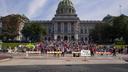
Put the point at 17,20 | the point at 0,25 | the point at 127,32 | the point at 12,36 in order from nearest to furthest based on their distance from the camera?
the point at 127,32, the point at 12,36, the point at 17,20, the point at 0,25

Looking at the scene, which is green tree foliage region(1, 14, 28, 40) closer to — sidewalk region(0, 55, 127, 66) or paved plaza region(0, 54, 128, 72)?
sidewalk region(0, 55, 127, 66)

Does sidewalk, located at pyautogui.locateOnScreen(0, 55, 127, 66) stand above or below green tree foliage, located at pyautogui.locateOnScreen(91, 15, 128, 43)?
below

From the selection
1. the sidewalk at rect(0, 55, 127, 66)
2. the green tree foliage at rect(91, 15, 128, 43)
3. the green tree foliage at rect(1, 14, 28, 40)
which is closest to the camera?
the sidewalk at rect(0, 55, 127, 66)

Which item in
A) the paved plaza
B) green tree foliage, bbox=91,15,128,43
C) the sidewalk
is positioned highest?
green tree foliage, bbox=91,15,128,43

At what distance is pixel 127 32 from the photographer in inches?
5364

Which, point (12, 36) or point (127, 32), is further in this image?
point (12, 36)

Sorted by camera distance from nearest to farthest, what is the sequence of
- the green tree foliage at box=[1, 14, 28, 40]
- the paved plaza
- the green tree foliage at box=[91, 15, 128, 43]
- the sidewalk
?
the paved plaza → the sidewalk → the green tree foliage at box=[91, 15, 128, 43] → the green tree foliage at box=[1, 14, 28, 40]

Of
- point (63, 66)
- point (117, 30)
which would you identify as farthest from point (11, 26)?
point (63, 66)

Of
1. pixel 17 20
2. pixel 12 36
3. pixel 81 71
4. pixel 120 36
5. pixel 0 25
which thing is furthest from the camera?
pixel 0 25

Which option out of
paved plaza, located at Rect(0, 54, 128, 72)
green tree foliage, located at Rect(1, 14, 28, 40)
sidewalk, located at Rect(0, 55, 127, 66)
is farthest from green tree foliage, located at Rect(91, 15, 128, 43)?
paved plaza, located at Rect(0, 54, 128, 72)

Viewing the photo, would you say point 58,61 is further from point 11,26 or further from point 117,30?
point 11,26

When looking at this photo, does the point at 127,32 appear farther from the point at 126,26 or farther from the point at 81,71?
the point at 81,71

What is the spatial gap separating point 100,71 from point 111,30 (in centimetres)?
12294

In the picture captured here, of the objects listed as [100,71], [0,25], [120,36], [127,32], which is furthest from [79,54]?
[0,25]
